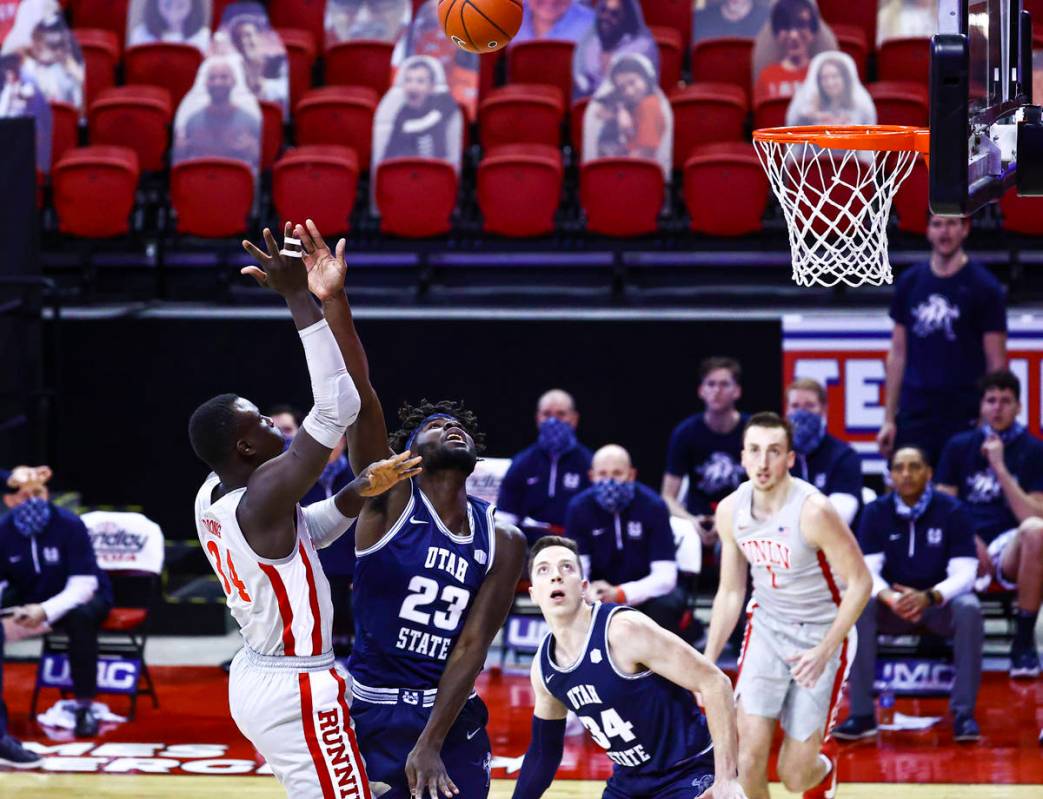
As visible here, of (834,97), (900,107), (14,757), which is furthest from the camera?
(900,107)

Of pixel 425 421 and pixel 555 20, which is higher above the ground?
pixel 555 20

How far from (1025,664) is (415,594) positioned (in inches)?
207

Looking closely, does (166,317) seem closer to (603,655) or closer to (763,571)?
(763,571)

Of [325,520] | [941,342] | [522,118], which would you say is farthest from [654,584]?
[522,118]

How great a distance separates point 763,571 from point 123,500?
5620 mm

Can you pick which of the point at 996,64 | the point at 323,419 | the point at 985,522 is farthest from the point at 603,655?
the point at 985,522

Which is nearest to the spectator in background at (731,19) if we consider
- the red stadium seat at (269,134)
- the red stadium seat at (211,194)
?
the red stadium seat at (269,134)

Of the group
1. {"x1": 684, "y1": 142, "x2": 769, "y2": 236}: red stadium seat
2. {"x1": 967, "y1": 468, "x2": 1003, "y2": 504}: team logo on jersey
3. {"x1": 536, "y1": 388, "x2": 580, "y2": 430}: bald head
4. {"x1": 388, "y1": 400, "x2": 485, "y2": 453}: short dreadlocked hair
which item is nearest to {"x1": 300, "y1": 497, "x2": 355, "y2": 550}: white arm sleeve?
{"x1": 388, "y1": 400, "x2": 485, "y2": 453}: short dreadlocked hair

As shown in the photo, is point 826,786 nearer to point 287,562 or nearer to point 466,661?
point 466,661

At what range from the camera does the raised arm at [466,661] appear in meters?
4.34

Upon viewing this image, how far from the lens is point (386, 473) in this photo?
421cm

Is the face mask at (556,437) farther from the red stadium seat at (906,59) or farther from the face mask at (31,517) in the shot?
the red stadium seat at (906,59)

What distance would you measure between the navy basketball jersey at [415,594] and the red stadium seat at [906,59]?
26.0 feet

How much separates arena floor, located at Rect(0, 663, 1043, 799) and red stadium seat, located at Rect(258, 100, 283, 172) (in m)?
4.16
